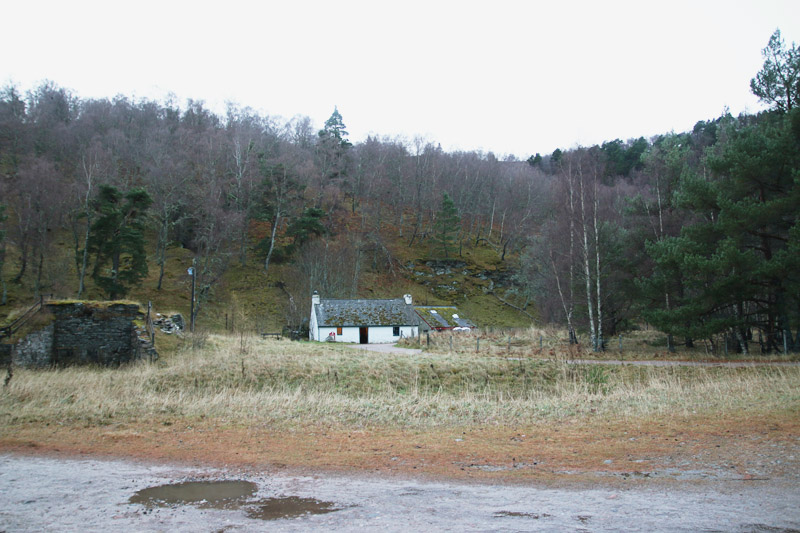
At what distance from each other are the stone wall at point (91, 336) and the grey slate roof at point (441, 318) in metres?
29.9

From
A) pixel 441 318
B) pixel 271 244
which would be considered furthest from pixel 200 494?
pixel 271 244

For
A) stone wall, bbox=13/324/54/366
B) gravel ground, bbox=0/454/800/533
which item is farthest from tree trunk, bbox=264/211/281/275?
gravel ground, bbox=0/454/800/533

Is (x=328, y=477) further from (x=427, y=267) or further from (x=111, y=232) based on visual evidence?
(x=427, y=267)

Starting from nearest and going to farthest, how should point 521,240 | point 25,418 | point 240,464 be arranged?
point 240,464
point 25,418
point 521,240

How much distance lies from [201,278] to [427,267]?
95.6ft

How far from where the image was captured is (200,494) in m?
6.92

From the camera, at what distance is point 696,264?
22.3m

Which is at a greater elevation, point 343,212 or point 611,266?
point 343,212

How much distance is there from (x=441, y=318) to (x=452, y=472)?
143 ft

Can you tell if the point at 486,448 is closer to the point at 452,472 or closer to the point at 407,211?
the point at 452,472

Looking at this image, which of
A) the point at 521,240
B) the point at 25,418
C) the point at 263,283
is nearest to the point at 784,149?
the point at 25,418

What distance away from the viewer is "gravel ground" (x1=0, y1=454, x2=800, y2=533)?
5504 millimetres

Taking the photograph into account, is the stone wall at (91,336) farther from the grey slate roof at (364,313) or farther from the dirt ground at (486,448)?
the grey slate roof at (364,313)

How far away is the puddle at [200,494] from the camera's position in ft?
21.4
